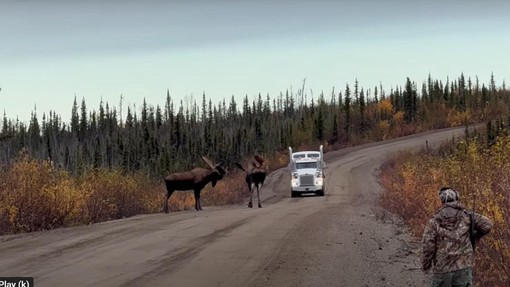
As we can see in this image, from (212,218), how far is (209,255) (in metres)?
7.25

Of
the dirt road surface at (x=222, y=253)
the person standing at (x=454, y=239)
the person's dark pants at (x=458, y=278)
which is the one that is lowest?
the dirt road surface at (x=222, y=253)

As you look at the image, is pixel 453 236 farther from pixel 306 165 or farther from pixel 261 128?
pixel 261 128

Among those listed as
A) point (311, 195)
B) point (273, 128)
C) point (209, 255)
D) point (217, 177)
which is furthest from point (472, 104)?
point (209, 255)

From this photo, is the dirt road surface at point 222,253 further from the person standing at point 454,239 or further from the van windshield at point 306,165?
the van windshield at point 306,165

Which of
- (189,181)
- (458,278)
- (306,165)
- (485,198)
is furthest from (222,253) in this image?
(306,165)

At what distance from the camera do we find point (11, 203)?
50.5 feet

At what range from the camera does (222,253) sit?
39.1ft

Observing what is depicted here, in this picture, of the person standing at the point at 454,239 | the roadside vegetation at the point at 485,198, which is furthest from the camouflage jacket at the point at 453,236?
the roadside vegetation at the point at 485,198

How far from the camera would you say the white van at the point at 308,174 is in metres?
36.4

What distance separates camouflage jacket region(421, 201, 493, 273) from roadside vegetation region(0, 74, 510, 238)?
12.2 m

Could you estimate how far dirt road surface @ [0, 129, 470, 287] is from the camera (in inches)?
380

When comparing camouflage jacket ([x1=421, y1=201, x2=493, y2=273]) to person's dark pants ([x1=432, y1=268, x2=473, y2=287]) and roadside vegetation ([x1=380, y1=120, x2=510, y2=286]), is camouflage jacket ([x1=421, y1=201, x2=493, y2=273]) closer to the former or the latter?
person's dark pants ([x1=432, y1=268, x2=473, y2=287])

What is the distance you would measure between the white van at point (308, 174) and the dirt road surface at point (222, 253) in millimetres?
16647

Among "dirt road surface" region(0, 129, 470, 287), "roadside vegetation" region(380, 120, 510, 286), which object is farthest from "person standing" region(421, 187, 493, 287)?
"dirt road surface" region(0, 129, 470, 287)
